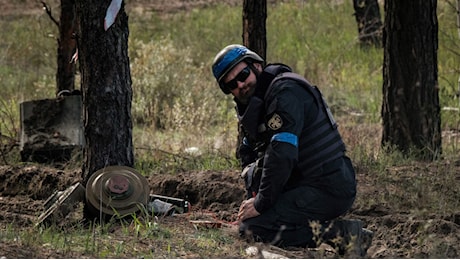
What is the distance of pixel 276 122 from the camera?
6.21m

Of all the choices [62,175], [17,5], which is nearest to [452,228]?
[62,175]

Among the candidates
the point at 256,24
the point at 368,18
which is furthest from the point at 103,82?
the point at 368,18

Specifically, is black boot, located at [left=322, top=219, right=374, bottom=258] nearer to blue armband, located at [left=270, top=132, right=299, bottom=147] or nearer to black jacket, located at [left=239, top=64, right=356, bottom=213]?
black jacket, located at [left=239, top=64, right=356, bottom=213]

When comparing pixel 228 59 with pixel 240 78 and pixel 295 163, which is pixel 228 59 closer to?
pixel 240 78

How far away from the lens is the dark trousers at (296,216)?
647 centimetres

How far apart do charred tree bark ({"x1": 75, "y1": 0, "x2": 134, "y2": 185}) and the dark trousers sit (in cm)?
154

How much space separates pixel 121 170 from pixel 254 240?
1.40 m

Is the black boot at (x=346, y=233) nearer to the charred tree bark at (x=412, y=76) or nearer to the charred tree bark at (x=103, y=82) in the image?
the charred tree bark at (x=103, y=82)

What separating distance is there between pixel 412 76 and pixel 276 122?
4.16 meters

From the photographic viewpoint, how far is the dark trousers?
6469 mm

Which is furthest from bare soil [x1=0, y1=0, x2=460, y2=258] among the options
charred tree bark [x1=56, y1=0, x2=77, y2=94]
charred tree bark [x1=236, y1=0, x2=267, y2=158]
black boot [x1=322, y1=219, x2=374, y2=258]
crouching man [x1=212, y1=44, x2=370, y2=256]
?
charred tree bark [x1=56, y1=0, x2=77, y2=94]

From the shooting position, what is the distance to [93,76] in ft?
24.5

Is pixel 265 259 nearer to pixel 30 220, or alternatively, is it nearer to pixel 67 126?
pixel 30 220

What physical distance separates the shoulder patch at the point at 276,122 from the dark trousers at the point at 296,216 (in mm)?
540
